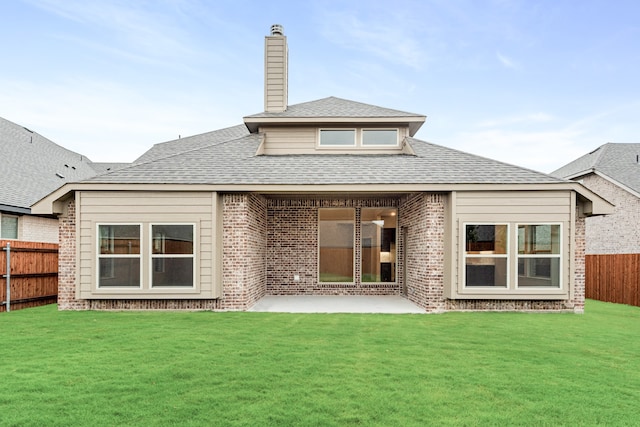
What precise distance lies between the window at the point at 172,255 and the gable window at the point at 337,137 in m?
5.32

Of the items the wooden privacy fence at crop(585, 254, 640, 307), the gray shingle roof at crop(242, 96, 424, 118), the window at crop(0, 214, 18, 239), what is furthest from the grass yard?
the window at crop(0, 214, 18, 239)

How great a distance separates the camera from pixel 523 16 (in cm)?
1656

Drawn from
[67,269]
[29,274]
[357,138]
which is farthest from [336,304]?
[29,274]

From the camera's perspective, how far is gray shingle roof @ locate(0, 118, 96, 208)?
1388 centimetres

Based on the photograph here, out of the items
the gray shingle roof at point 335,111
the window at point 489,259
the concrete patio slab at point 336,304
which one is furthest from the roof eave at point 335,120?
the concrete patio slab at point 336,304

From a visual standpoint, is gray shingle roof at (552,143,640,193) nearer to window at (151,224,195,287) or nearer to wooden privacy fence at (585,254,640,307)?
wooden privacy fence at (585,254,640,307)

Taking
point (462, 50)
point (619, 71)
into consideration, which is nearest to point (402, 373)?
point (462, 50)

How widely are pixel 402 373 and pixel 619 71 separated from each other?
24777 mm

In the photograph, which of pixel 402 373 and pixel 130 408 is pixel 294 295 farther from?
pixel 130 408

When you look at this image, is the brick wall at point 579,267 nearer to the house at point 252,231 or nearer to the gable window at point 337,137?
the house at point 252,231

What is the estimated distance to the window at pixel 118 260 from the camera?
8.80 meters

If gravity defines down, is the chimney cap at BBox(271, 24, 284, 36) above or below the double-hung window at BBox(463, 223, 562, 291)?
above

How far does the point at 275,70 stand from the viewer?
13.2m

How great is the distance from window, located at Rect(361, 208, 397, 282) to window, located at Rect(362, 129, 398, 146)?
85.4 inches
